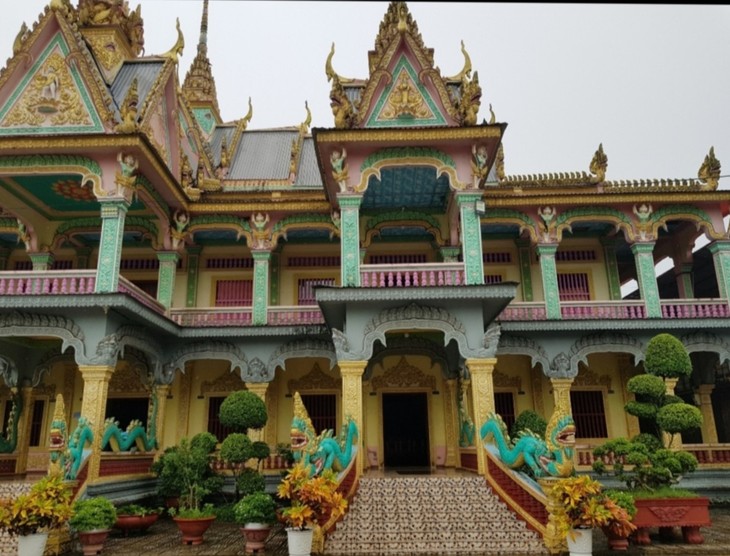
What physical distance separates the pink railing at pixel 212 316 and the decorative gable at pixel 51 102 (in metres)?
5.02

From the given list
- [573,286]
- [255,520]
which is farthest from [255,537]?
[573,286]

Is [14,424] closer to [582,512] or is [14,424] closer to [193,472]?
[193,472]

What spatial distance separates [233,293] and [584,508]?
11.8 m

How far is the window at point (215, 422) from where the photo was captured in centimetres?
1551

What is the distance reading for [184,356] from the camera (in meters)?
14.5

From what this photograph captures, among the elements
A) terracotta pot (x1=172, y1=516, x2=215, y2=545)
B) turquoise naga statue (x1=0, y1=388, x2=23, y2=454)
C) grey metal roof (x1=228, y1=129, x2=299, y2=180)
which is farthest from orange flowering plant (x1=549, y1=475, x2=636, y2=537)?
turquoise naga statue (x1=0, y1=388, x2=23, y2=454)

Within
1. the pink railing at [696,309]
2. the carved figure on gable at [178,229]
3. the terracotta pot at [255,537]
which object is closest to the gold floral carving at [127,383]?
the carved figure on gable at [178,229]

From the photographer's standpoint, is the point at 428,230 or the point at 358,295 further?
the point at 428,230

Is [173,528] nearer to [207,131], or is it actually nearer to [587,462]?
[587,462]

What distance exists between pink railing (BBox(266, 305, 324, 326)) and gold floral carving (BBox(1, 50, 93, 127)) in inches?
246

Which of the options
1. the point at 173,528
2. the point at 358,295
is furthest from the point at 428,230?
the point at 173,528

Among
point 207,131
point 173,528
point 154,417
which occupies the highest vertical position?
point 207,131

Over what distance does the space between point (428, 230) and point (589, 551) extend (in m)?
9.71

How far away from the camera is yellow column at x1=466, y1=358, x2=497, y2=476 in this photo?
10.8 metres
